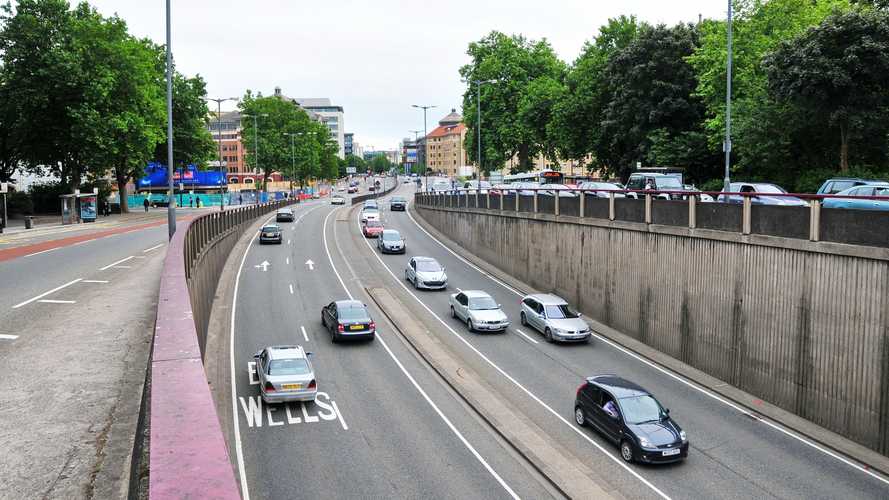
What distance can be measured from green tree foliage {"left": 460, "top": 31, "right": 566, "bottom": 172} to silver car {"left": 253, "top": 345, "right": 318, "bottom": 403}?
59.6 metres

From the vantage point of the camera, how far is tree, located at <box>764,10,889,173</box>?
30.4m

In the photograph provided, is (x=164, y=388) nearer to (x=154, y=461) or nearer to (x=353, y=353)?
(x=154, y=461)

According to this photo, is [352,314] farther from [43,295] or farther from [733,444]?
[733,444]

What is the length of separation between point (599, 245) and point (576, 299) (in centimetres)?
335

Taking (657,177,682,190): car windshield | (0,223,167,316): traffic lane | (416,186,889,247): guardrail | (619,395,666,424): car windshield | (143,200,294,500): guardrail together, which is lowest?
(619,395,666,424): car windshield

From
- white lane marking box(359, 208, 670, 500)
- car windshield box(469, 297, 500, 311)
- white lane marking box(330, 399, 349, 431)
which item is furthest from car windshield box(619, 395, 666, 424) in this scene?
car windshield box(469, 297, 500, 311)

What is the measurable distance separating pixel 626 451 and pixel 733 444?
3365 millimetres

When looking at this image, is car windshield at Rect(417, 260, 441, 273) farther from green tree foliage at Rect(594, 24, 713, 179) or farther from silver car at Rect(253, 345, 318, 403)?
green tree foliage at Rect(594, 24, 713, 179)

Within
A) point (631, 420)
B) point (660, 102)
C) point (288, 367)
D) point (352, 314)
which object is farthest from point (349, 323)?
point (660, 102)

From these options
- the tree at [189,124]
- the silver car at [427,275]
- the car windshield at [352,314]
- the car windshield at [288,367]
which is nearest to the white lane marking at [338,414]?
the car windshield at [288,367]

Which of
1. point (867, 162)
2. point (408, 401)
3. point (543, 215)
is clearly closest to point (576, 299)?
point (543, 215)

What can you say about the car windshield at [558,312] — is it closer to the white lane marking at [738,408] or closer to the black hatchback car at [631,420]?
the white lane marking at [738,408]

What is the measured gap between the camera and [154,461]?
5102mm

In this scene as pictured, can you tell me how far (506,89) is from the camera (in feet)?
260
